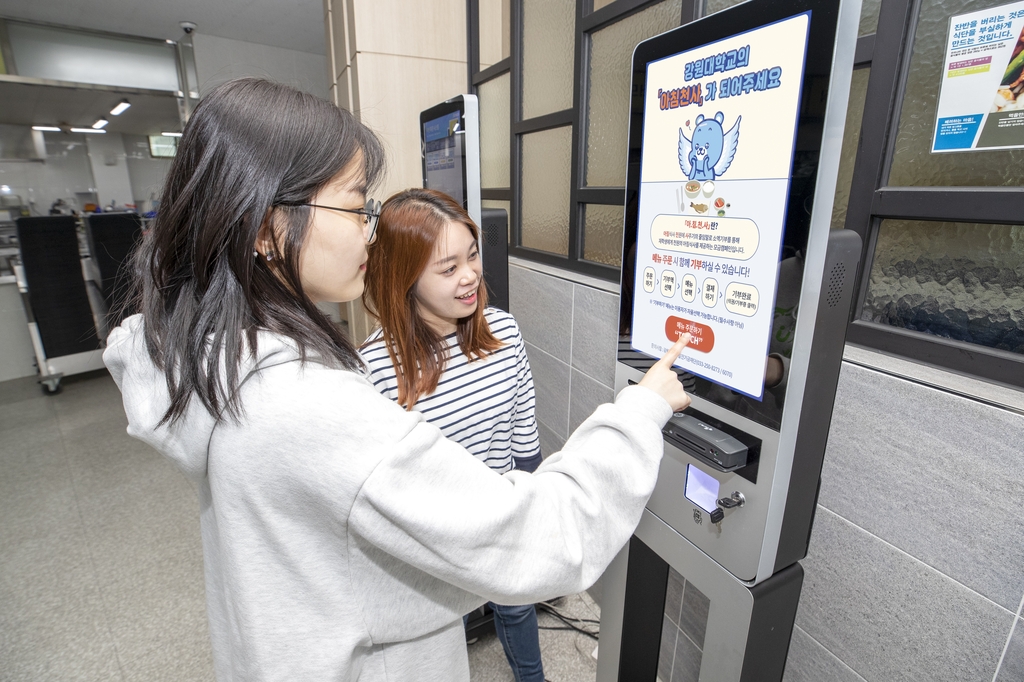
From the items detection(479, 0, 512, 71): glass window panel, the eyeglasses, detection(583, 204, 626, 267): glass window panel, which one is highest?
detection(479, 0, 512, 71): glass window panel

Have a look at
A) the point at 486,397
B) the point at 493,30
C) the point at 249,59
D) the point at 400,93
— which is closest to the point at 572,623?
the point at 486,397

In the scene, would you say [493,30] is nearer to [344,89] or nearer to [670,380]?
[344,89]

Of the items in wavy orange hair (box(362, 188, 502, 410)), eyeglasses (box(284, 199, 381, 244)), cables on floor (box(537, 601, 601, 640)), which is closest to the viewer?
eyeglasses (box(284, 199, 381, 244))

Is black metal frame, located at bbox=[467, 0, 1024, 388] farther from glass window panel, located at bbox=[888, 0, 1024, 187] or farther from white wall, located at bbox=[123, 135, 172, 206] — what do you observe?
white wall, located at bbox=[123, 135, 172, 206]

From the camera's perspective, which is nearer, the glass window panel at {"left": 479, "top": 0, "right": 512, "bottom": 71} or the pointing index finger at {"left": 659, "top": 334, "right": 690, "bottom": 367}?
the pointing index finger at {"left": 659, "top": 334, "right": 690, "bottom": 367}

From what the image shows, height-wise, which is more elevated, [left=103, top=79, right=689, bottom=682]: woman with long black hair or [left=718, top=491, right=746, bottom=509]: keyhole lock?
[left=103, top=79, right=689, bottom=682]: woman with long black hair

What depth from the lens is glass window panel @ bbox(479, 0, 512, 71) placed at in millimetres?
2543

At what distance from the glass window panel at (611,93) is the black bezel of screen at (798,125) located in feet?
2.58

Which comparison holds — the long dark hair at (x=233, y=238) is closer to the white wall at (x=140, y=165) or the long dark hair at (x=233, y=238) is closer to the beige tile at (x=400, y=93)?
the beige tile at (x=400, y=93)

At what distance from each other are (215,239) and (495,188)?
204cm

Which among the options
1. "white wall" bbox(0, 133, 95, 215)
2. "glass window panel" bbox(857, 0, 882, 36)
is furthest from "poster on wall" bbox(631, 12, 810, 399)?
"white wall" bbox(0, 133, 95, 215)

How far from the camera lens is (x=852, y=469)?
0.92 m

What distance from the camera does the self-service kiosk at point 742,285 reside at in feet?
1.91

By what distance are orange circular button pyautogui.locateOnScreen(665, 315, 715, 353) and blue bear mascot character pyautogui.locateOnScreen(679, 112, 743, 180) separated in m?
0.21
